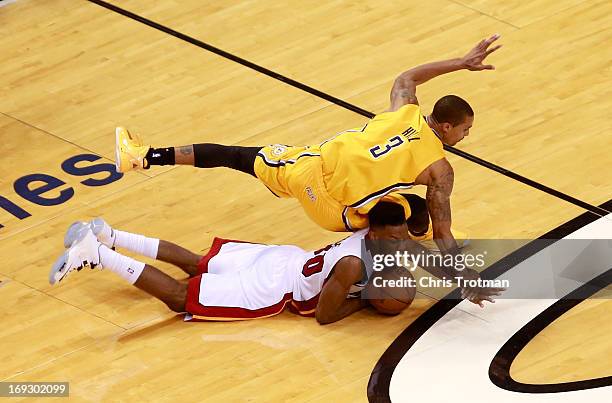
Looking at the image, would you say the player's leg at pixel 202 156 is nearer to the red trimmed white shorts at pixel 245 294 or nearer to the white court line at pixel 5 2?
the red trimmed white shorts at pixel 245 294

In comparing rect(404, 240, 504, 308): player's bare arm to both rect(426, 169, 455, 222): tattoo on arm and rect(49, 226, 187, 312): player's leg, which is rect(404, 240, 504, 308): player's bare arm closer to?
rect(426, 169, 455, 222): tattoo on arm

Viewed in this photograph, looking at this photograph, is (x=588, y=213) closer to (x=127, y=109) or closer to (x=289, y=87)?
(x=289, y=87)

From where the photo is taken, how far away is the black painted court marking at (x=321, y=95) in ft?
32.9

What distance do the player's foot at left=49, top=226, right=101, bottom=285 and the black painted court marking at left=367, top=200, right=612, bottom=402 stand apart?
1.80m

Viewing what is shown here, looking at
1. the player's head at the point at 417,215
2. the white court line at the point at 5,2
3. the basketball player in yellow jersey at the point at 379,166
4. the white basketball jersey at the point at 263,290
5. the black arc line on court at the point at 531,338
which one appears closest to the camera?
the black arc line on court at the point at 531,338

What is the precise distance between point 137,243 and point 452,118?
208 cm

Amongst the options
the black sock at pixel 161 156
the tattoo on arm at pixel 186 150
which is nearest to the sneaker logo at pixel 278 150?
the tattoo on arm at pixel 186 150

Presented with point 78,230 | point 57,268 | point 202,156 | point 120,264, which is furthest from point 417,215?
point 57,268

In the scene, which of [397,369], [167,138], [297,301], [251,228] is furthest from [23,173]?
[397,369]

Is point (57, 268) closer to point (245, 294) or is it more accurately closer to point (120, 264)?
point (120, 264)

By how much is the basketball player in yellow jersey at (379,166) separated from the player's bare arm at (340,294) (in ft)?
1.25

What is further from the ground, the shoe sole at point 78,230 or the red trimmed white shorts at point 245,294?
the shoe sole at point 78,230

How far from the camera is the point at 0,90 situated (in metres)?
12.0

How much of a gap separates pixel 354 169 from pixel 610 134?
266 centimetres
